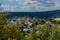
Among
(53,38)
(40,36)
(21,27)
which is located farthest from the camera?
(21,27)

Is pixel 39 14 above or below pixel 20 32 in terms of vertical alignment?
above

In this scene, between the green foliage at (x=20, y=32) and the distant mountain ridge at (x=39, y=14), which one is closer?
the green foliage at (x=20, y=32)

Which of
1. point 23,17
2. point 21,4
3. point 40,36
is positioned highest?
point 21,4

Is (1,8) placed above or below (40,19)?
above

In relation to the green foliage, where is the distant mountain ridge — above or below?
above

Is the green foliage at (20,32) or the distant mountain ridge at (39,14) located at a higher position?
the distant mountain ridge at (39,14)

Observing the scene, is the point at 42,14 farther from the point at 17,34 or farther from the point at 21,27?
the point at 17,34

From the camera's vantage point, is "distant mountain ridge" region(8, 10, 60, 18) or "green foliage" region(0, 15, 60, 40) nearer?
"green foliage" region(0, 15, 60, 40)

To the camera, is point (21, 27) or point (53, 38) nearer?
point (53, 38)

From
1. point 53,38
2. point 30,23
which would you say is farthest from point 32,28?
point 53,38

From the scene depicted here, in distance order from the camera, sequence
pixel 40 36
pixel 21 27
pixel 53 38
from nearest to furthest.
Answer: pixel 53 38 → pixel 40 36 → pixel 21 27

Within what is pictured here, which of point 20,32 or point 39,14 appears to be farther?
point 39,14
